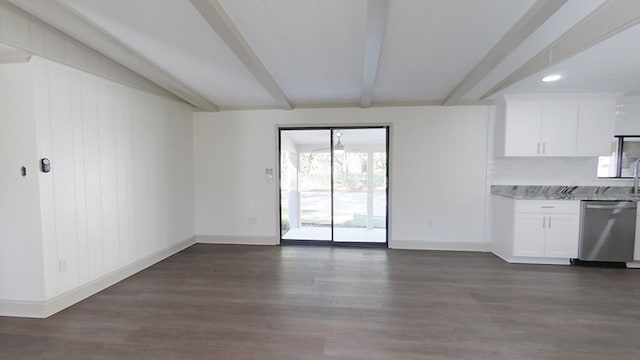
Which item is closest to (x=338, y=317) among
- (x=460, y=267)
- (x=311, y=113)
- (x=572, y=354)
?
(x=572, y=354)

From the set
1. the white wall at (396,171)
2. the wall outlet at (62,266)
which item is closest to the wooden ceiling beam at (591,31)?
the white wall at (396,171)

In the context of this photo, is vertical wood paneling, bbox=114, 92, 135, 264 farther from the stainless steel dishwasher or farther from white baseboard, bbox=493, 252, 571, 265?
the stainless steel dishwasher

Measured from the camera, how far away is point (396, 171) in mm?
4941

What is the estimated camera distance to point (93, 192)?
3266 millimetres

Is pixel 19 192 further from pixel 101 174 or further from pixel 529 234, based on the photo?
pixel 529 234

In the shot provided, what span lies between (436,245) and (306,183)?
2360 mm

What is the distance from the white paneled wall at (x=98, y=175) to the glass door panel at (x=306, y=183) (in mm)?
1730

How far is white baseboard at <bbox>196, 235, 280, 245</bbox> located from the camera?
5.24 meters

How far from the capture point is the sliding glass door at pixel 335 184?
16.8 feet

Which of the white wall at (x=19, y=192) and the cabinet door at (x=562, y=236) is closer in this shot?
the white wall at (x=19, y=192)

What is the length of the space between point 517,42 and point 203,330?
3.71 metres

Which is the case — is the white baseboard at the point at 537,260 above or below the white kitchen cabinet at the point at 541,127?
below

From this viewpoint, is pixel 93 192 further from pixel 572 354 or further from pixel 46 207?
pixel 572 354

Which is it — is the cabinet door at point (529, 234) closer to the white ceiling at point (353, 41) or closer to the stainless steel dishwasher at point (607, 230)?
the stainless steel dishwasher at point (607, 230)
